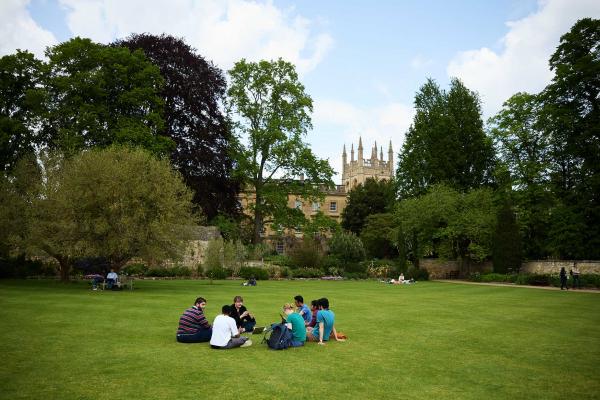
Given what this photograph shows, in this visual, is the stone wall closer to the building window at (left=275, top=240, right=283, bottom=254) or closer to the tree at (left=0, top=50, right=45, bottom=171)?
the tree at (left=0, top=50, right=45, bottom=171)

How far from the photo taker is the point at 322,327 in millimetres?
12352

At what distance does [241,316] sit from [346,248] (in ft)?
125

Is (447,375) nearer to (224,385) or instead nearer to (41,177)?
(224,385)

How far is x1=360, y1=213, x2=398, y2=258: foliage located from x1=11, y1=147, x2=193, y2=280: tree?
3715 centimetres

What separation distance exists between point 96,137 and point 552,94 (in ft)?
110

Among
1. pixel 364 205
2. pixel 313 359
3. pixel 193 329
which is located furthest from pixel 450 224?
pixel 313 359

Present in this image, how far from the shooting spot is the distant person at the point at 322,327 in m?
12.4

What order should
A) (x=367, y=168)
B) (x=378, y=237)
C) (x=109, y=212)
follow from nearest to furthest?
(x=109, y=212) < (x=378, y=237) < (x=367, y=168)

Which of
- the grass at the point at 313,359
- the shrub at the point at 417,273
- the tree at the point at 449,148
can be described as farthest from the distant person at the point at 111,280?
the tree at the point at 449,148

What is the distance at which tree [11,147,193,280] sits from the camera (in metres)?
26.0

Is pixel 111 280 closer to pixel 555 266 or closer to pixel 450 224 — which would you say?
pixel 450 224

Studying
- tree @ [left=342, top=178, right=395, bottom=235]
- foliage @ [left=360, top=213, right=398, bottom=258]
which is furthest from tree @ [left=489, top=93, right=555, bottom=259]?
tree @ [left=342, top=178, right=395, bottom=235]

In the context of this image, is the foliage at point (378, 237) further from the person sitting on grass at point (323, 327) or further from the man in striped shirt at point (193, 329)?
the man in striped shirt at point (193, 329)

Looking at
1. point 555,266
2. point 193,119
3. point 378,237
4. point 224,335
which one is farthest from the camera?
point 378,237
